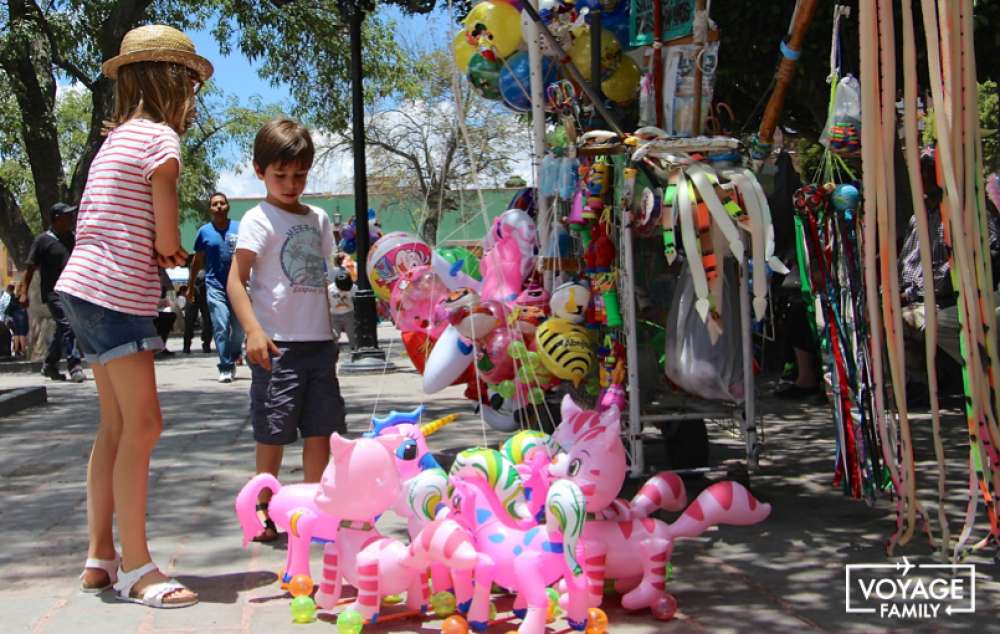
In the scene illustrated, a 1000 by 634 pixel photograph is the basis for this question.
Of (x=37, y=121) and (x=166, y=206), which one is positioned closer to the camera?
(x=166, y=206)

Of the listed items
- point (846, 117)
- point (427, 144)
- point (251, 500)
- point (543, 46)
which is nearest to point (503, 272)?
point (543, 46)

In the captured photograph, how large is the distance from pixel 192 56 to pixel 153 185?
49cm

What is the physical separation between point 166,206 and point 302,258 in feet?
2.26

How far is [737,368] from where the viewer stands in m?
4.89

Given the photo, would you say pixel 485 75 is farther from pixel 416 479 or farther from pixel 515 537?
pixel 515 537

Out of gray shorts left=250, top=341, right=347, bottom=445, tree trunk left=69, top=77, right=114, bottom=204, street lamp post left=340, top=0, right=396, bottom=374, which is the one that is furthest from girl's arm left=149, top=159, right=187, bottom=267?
tree trunk left=69, top=77, right=114, bottom=204

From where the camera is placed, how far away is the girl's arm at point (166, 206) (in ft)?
12.1

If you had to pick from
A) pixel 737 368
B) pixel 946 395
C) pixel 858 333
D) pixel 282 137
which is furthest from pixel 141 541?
pixel 946 395

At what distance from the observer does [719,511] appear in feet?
11.9

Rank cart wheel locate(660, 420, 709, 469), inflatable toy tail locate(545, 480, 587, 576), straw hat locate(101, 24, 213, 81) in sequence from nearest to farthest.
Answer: inflatable toy tail locate(545, 480, 587, 576), straw hat locate(101, 24, 213, 81), cart wheel locate(660, 420, 709, 469)

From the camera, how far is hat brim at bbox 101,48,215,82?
3799 mm

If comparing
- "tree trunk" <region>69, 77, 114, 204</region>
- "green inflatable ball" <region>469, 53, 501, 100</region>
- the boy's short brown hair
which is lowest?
the boy's short brown hair

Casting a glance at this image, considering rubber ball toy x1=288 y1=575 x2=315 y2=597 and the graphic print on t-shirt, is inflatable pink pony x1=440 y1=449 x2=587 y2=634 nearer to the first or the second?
rubber ball toy x1=288 y1=575 x2=315 y2=597

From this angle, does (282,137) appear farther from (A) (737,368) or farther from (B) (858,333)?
(B) (858,333)
